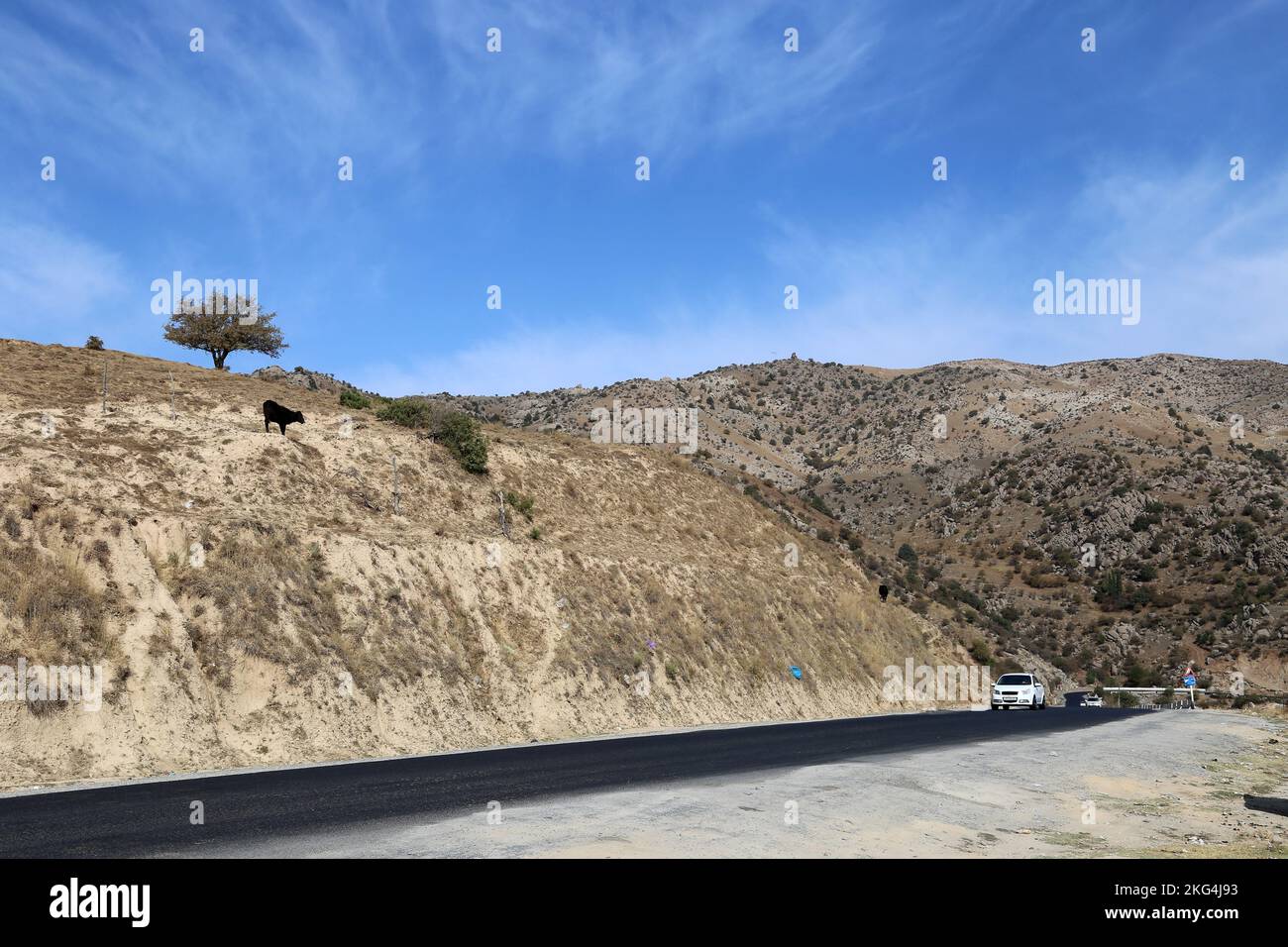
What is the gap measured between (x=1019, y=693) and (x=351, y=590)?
29.4 meters

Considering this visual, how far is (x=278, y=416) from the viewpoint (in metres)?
40.3

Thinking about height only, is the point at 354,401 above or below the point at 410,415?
above

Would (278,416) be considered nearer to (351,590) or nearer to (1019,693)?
(351,590)

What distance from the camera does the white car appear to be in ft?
142

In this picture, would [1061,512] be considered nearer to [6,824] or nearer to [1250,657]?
[1250,657]

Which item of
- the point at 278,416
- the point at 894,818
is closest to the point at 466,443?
the point at 278,416

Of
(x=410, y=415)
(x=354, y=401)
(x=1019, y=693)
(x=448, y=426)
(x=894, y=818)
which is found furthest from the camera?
(x=354, y=401)

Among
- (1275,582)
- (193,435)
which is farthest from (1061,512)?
(193,435)

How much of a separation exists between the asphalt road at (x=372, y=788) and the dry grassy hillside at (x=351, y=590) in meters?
4.76

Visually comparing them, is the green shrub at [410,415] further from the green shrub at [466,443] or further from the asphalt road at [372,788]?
the asphalt road at [372,788]

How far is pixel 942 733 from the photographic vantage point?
91.8 feet

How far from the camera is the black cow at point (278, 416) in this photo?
3972 centimetres

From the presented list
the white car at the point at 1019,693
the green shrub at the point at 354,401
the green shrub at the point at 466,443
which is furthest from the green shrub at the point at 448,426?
the white car at the point at 1019,693
